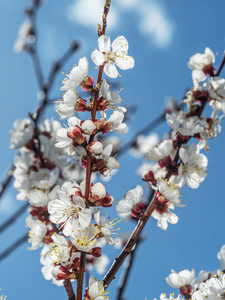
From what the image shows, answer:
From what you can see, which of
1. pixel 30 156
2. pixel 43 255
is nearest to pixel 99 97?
pixel 43 255

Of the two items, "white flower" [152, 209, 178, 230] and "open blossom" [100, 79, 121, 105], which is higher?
"open blossom" [100, 79, 121, 105]

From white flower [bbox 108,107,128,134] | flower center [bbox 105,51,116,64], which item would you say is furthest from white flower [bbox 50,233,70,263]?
flower center [bbox 105,51,116,64]

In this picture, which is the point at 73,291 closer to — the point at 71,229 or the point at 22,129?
the point at 71,229

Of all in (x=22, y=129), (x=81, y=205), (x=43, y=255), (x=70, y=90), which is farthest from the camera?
(x=22, y=129)

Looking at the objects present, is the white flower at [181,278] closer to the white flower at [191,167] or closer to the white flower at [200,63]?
the white flower at [191,167]

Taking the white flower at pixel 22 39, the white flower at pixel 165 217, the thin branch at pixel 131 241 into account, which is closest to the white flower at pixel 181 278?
the white flower at pixel 165 217

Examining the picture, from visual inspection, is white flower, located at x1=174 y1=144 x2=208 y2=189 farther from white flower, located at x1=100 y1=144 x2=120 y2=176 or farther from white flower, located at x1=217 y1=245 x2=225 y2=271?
white flower, located at x1=100 y1=144 x2=120 y2=176

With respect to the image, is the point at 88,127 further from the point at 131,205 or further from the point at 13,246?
the point at 13,246
